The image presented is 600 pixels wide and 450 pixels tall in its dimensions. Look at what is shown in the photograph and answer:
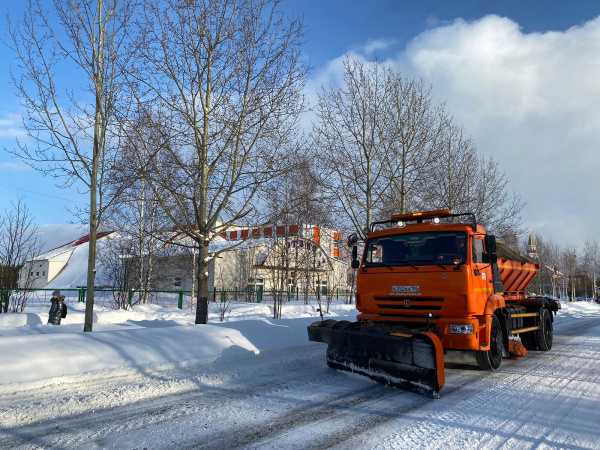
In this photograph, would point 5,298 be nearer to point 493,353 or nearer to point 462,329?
point 462,329

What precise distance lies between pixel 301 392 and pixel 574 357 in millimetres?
7402

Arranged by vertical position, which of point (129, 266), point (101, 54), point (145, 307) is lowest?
point (145, 307)

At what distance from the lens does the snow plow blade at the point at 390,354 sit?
577cm

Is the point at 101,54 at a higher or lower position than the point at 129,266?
higher

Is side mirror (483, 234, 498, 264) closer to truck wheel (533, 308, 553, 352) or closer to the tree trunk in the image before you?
truck wheel (533, 308, 553, 352)

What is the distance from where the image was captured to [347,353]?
278 inches

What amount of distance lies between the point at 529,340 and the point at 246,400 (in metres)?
8.53

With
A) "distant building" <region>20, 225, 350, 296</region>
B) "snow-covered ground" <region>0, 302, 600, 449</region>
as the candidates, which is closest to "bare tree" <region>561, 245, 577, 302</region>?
"distant building" <region>20, 225, 350, 296</region>

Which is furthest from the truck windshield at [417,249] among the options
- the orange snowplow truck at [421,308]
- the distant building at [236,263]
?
the distant building at [236,263]

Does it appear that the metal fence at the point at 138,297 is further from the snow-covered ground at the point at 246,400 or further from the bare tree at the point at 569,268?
the bare tree at the point at 569,268

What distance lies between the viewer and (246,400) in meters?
5.61

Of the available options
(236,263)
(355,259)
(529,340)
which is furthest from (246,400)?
(236,263)

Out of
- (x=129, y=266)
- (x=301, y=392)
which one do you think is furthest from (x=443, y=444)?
(x=129, y=266)

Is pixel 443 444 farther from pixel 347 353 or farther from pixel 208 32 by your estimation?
pixel 208 32
